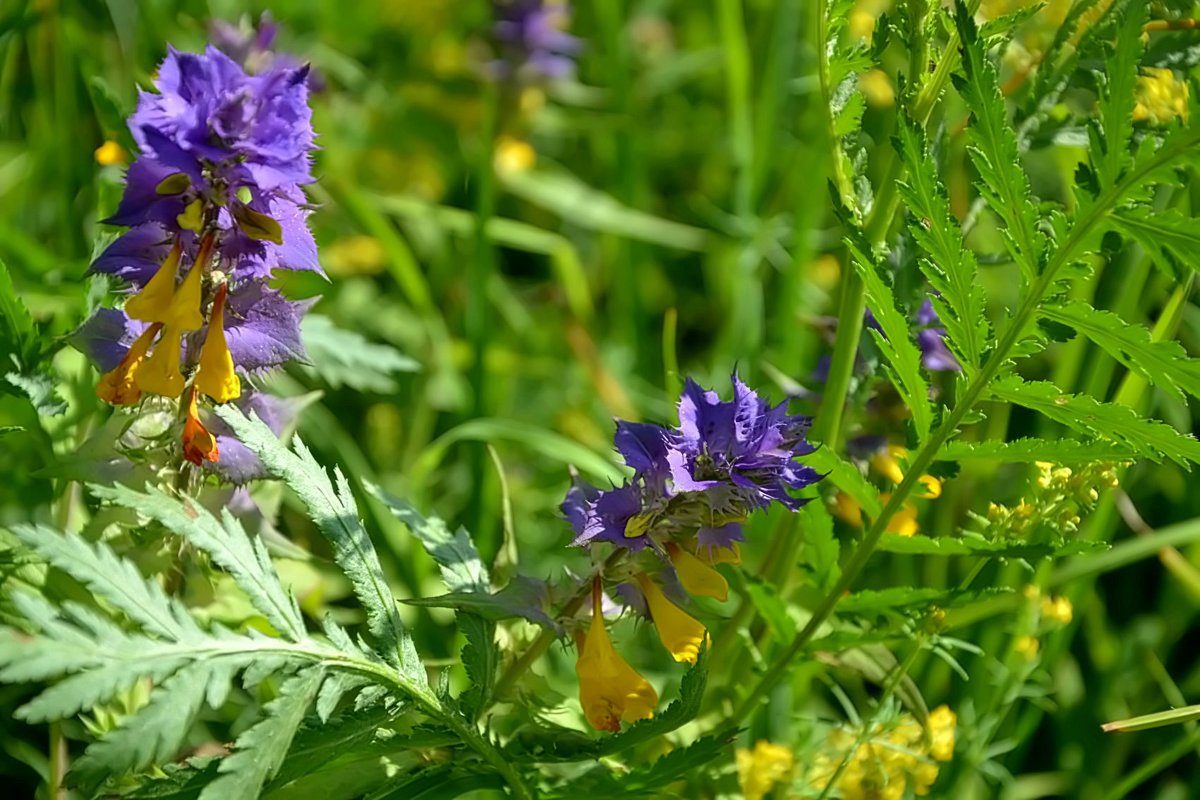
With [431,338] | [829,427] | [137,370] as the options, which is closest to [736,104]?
[431,338]

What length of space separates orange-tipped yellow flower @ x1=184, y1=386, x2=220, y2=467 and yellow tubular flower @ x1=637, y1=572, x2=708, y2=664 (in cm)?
34

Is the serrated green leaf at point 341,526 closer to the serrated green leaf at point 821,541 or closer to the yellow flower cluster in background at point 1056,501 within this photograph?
the serrated green leaf at point 821,541

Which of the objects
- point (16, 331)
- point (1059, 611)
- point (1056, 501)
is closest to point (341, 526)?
point (16, 331)

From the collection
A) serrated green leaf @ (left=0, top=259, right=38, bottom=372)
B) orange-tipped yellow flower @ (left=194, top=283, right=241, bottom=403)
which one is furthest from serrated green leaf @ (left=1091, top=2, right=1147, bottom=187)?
serrated green leaf @ (left=0, top=259, right=38, bottom=372)

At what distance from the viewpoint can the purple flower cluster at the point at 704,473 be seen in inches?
31.1

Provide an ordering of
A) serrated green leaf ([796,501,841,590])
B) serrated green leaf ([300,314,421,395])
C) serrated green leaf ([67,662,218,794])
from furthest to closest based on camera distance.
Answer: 1. serrated green leaf ([300,314,421,395])
2. serrated green leaf ([796,501,841,590])
3. serrated green leaf ([67,662,218,794])

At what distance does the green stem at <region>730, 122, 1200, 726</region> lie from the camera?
2.36 feet

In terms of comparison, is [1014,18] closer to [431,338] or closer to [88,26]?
[431,338]

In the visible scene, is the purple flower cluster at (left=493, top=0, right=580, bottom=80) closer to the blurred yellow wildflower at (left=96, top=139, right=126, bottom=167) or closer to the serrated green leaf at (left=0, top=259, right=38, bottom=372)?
the blurred yellow wildflower at (left=96, top=139, right=126, bottom=167)

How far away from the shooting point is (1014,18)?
2.60 ft

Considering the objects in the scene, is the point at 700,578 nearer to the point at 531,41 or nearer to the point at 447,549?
the point at 447,549

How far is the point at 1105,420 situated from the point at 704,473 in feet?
0.93

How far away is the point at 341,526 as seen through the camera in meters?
0.79

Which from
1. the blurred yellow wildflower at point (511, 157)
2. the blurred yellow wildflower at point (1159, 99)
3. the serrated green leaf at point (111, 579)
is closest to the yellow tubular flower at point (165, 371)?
the serrated green leaf at point (111, 579)
